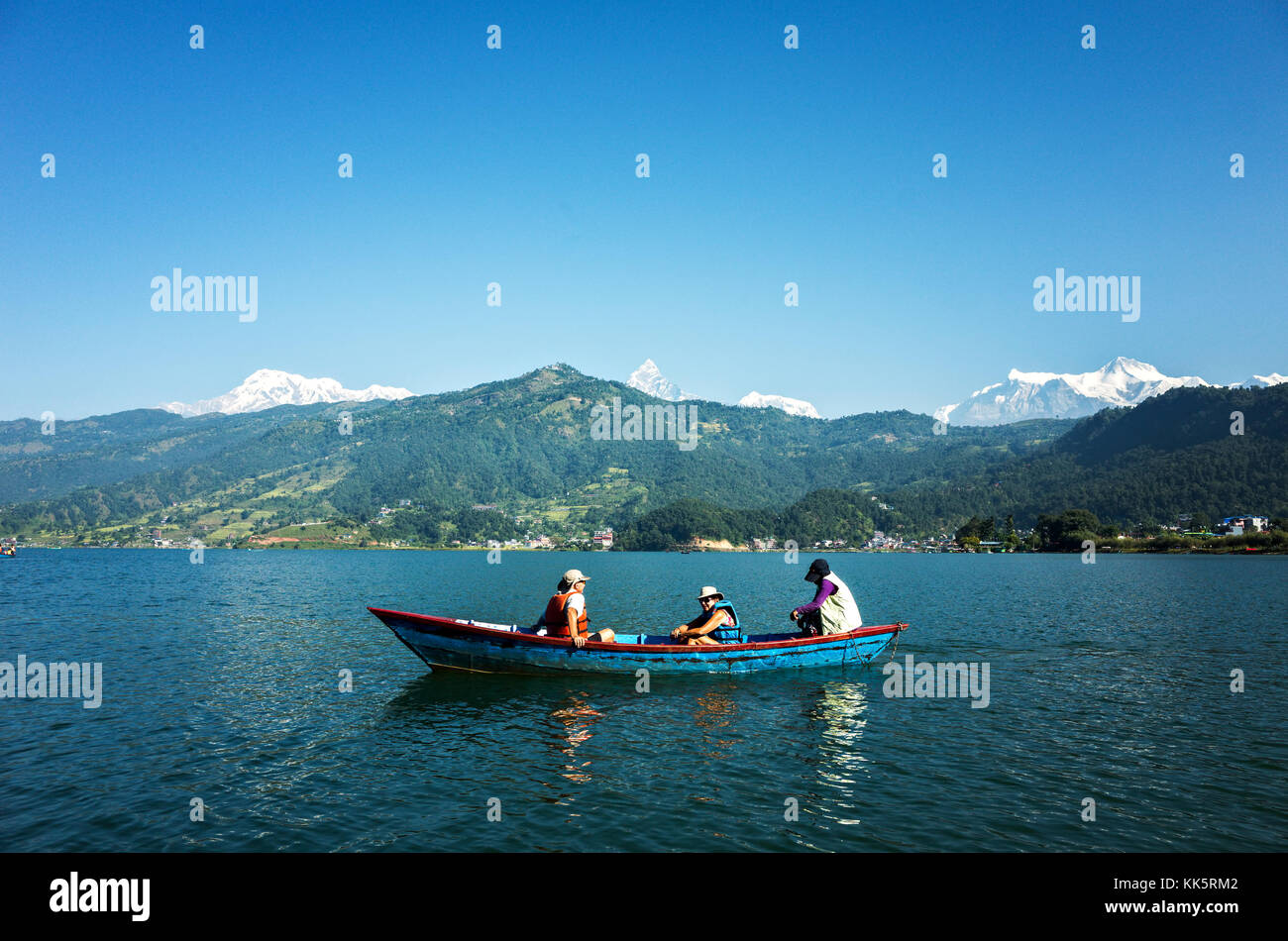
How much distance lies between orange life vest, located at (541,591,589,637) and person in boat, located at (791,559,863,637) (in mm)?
9128

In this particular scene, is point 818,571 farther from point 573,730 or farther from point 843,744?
point 573,730

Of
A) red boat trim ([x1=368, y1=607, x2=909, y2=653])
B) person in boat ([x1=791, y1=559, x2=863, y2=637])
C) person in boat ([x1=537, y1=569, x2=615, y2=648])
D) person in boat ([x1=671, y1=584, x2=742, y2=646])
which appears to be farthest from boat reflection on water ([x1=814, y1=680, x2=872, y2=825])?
person in boat ([x1=537, y1=569, x2=615, y2=648])

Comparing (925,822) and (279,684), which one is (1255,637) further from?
(279,684)

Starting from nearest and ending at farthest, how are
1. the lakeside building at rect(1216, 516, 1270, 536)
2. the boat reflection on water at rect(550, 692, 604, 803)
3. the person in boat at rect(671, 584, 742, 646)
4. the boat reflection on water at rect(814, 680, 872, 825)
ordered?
the boat reflection on water at rect(814, 680, 872, 825), the boat reflection on water at rect(550, 692, 604, 803), the person in boat at rect(671, 584, 742, 646), the lakeside building at rect(1216, 516, 1270, 536)

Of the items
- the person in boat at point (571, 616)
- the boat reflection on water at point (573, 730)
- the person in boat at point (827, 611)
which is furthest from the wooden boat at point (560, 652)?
the boat reflection on water at point (573, 730)

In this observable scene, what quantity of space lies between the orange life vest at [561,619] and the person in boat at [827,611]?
9.13 metres

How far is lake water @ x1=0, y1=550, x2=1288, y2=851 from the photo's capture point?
14539 millimetres

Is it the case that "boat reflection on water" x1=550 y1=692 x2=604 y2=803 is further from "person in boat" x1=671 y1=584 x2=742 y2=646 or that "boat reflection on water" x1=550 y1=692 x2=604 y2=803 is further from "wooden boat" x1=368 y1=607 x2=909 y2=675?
"person in boat" x1=671 y1=584 x2=742 y2=646

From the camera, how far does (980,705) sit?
82.3 feet

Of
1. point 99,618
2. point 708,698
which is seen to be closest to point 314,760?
point 708,698

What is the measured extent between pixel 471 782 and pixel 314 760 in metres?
4.76

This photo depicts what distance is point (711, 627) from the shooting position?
96.0 ft

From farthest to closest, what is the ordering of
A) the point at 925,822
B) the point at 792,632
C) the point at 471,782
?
the point at 792,632, the point at 471,782, the point at 925,822

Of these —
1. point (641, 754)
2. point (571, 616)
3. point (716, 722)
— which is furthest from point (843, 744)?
point (571, 616)
